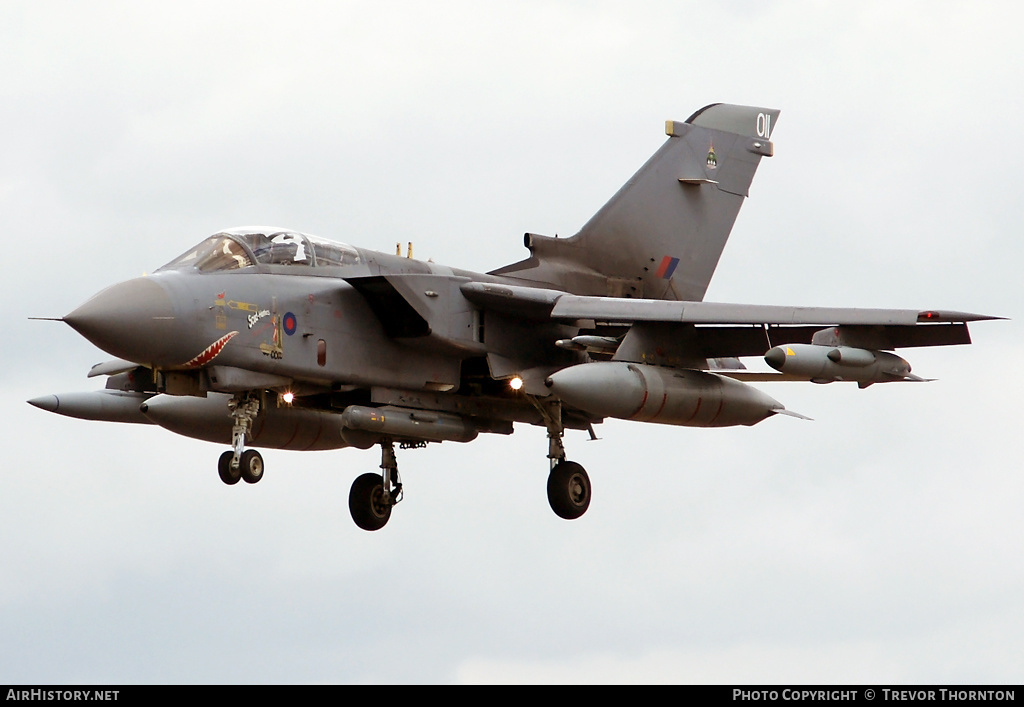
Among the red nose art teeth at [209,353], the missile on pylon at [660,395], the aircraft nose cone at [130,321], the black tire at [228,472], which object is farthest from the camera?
the missile on pylon at [660,395]

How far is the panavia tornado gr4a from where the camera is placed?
17750 millimetres

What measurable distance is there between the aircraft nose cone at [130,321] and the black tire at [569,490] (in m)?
5.47

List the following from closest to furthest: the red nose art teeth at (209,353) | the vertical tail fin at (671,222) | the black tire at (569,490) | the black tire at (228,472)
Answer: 1. the red nose art teeth at (209,353)
2. the black tire at (228,472)
3. the black tire at (569,490)
4. the vertical tail fin at (671,222)

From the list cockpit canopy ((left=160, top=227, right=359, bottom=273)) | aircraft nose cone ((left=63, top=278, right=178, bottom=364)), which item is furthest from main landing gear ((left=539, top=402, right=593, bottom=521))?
aircraft nose cone ((left=63, top=278, right=178, bottom=364))

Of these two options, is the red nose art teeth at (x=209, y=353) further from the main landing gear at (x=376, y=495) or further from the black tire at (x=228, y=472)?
the main landing gear at (x=376, y=495)

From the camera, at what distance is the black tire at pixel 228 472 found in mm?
18062

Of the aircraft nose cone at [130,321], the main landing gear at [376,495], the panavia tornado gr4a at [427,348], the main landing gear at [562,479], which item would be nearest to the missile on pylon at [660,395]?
the panavia tornado gr4a at [427,348]

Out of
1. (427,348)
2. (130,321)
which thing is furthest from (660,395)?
(130,321)

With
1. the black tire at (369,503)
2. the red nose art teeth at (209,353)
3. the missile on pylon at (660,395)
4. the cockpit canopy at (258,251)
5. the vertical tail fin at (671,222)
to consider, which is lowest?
the black tire at (369,503)

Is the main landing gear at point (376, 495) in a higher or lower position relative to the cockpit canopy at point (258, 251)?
lower

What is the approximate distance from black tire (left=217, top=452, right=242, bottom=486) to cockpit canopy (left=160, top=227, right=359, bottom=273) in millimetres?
2094

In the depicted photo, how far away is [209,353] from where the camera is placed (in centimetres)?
1758

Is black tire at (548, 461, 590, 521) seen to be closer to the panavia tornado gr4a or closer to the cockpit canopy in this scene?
the panavia tornado gr4a
